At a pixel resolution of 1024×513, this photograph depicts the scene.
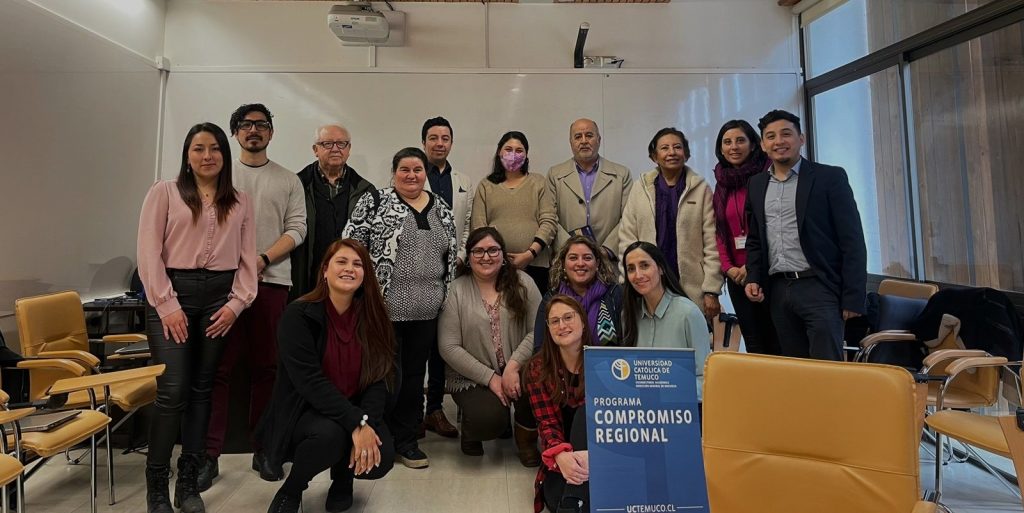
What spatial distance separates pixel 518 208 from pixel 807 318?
1.57 metres

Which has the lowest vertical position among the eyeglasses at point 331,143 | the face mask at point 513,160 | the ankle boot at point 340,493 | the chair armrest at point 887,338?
the ankle boot at point 340,493

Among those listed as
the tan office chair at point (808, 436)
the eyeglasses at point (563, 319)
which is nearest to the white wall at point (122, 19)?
the eyeglasses at point (563, 319)

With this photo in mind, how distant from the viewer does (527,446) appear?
7.98ft

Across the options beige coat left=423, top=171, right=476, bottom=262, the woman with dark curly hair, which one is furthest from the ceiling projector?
the woman with dark curly hair

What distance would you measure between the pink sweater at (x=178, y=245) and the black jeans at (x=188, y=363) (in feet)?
0.14

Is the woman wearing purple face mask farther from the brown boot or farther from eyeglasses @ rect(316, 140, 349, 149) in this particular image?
the brown boot

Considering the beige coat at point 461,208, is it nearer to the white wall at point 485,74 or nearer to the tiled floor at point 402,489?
the white wall at point 485,74

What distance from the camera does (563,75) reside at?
12.6 ft

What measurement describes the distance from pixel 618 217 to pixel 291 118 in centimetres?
271

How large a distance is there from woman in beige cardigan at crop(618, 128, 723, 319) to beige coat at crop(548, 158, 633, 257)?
0.23 m

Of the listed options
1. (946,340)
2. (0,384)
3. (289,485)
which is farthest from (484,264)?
(946,340)

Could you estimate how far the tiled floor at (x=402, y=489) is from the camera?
205 centimetres

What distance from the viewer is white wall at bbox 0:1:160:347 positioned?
259 centimetres

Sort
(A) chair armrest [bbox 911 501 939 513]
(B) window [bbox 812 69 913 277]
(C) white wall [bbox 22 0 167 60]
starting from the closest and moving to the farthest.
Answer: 1. (A) chair armrest [bbox 911 501 939 513]
2. (C) white wall [bbox 22 0 167 60]
3. (B) window [bbox 812 69 913 277]
